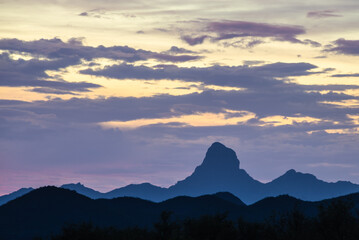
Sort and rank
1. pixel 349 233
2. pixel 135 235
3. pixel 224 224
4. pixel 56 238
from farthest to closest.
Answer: pixel 224 224, pixel 135 235, pixel 56 238, pixel 349 233

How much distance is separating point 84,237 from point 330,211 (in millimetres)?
45241

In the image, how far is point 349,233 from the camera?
98438mm

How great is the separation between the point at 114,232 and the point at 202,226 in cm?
2059

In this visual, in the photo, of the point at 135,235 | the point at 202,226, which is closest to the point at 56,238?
the point at 135,235

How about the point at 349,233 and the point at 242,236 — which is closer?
the point at 349,233

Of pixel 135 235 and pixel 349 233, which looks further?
pixel 135 235

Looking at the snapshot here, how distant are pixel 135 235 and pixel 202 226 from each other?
16.5 m

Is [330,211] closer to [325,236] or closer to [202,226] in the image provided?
[325,236]

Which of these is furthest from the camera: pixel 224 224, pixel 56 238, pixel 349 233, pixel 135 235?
pixel 224 224

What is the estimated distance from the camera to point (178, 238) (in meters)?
101

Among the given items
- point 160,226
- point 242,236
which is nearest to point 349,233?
point 242,236

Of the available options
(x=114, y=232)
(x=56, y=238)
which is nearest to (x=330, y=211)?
(x=114, y=232)

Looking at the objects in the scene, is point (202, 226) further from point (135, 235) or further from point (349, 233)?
point (349, 233)

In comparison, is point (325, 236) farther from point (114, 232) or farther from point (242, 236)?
point (114, 232)
